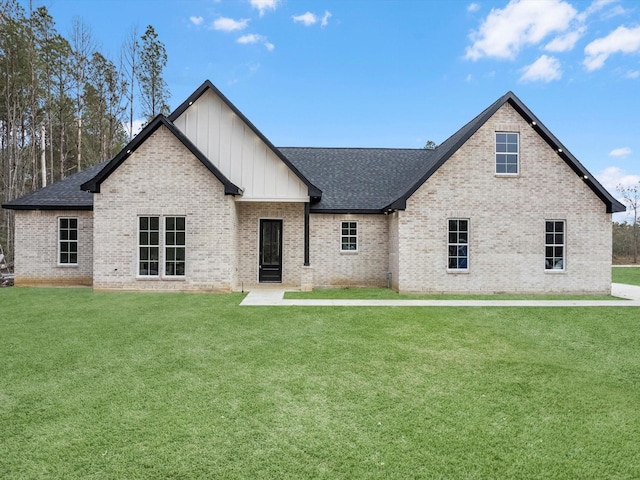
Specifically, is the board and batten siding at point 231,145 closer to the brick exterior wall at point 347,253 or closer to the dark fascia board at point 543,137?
the brick exterior wall at point 347,253

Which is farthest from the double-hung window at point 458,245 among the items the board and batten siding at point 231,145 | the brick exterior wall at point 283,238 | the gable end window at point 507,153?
the board and batten siding at point 231,145

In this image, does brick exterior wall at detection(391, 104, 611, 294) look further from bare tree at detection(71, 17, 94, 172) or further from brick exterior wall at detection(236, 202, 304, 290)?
bare tree at detection(71, 17, 94, 172)

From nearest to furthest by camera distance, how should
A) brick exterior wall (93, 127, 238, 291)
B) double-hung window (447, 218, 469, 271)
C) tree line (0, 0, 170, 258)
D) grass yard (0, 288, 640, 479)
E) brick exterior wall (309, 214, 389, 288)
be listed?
grass yard (0, 288, 640, 479)
brick exterior wall (93, 127, 238, 291)
double-hung window (447, 218, 469, 271)
brick exterior wall (309, 214, 389, 288)
tree line (0, 0, 170, 258)

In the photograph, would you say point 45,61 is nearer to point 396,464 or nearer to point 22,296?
point 22,296

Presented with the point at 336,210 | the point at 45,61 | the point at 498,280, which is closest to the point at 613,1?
the point at 498,280

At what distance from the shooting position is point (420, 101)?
2852 cm

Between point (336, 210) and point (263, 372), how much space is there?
9.92 metres

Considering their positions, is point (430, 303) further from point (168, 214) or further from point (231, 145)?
point (168, 214)

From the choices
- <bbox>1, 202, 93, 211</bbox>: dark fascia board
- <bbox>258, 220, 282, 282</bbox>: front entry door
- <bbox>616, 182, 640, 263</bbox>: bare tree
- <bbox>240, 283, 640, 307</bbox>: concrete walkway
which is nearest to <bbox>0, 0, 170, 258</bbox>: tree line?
<bbox>1, 202, 93, 211</bbox>: dark fascia board

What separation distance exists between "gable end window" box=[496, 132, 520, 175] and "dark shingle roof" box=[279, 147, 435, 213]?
2.42 metres

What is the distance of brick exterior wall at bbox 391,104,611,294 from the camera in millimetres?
13383

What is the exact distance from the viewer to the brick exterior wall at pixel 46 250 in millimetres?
14586

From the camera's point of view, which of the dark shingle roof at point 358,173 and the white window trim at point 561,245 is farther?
the dark shingle roof at point 358,173

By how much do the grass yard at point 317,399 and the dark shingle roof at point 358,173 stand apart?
24.4ft
